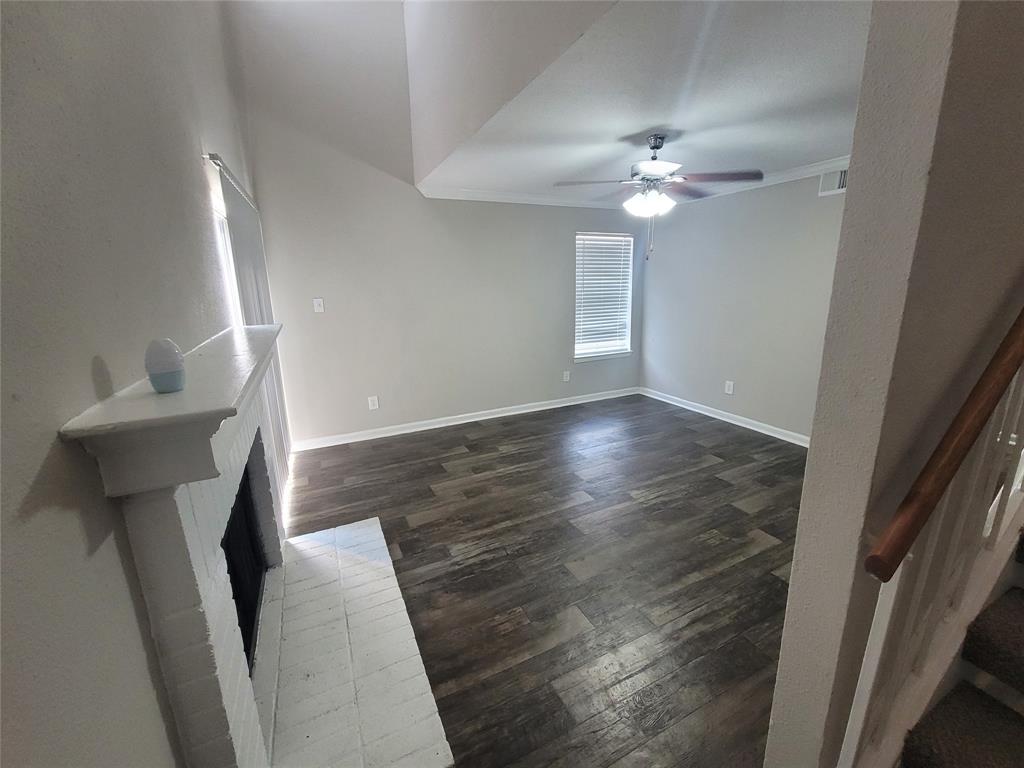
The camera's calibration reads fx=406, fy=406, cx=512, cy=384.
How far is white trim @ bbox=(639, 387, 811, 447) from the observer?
142 inches

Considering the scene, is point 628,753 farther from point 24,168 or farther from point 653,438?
point 653,438

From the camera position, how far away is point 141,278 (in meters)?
0.89

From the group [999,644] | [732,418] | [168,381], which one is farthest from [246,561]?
[732,418]

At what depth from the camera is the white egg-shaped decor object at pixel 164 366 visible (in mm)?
735

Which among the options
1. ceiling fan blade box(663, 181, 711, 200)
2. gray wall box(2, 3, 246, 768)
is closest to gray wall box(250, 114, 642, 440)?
ceiling fan blade box(663, 181, 711, 200)

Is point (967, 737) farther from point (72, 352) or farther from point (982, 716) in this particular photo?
point (72, 352)

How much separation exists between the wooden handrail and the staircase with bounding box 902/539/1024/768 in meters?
0.65

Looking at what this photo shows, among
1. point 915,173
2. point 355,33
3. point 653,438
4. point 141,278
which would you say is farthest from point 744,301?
point 141,278

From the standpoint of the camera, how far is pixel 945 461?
0.77 metres

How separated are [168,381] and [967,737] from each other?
1940 millimetres

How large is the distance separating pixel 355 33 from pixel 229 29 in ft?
2.78

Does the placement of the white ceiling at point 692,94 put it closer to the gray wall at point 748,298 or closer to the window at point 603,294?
the gray wall at point 748,298

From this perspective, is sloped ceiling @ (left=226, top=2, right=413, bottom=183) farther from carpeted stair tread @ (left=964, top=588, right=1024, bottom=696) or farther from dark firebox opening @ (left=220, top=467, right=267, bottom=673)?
carpeted stair tread @ (left=964, top=588, right=1024, bottom=696)

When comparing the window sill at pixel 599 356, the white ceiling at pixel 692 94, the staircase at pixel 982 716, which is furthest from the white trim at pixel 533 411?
the staircase at pixel 982 716
